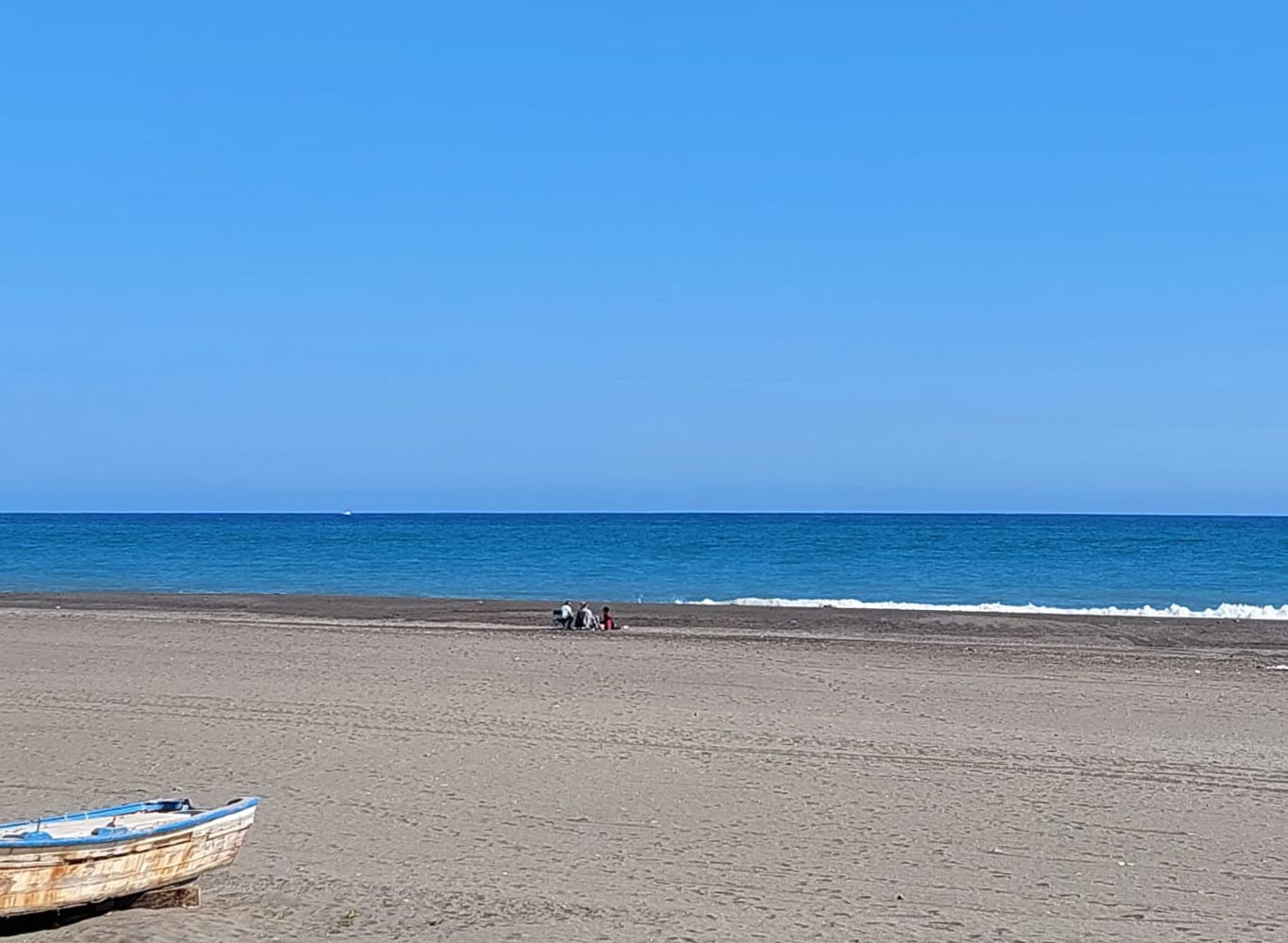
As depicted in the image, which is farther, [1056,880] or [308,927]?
[1056,880]

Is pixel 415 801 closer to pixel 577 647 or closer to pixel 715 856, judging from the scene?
pixel 715 856

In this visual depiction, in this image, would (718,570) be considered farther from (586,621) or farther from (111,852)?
(111,852)

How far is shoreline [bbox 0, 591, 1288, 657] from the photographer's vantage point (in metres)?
24.4

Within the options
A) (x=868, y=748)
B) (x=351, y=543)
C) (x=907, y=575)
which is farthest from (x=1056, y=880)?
(x=351, y=543)

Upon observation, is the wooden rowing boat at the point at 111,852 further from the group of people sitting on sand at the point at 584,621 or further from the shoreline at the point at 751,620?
the group of people sitting on sand at the point at 584,621

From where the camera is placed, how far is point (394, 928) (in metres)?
7.63

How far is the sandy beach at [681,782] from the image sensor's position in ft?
26.3

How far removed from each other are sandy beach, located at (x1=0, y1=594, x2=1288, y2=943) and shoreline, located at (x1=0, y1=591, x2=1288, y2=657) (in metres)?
2.94

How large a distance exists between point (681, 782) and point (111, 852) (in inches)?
202

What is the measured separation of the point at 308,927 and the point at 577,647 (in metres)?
13.5

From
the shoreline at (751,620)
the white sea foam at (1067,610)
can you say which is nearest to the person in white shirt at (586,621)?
the shoreline at (751,620)

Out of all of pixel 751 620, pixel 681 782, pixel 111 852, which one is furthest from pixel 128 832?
pixel 751 620

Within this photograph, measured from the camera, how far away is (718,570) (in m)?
51.3

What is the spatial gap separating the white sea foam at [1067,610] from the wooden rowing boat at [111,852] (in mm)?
25328
